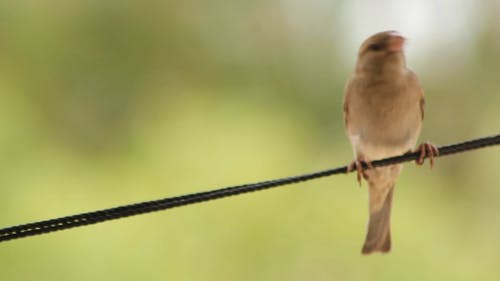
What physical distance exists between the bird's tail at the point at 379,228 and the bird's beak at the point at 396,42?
1.96 ft

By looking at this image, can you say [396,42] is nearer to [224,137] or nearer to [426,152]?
[426,152]

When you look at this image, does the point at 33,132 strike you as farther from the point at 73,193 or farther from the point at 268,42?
the point at 268,42

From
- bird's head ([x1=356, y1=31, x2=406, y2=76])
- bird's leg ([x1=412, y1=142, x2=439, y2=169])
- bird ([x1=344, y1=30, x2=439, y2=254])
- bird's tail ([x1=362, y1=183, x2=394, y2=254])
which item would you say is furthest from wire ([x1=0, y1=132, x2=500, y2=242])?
bird's tail ([x1=362, y1=183, x2=394, y2=254])

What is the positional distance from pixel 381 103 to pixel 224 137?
2620mm

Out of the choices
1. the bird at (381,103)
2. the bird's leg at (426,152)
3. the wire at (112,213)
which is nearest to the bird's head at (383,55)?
the bird at (381,103)

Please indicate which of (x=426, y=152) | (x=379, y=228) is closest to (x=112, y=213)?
(x=426, y=152)

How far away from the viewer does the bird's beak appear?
3113mm

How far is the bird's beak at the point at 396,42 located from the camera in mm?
3113

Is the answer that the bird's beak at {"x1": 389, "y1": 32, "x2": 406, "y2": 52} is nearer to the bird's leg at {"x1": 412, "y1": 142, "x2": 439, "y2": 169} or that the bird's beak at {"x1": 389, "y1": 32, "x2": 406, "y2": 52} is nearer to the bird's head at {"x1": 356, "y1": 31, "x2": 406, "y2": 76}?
the bird's head at {"x1": 356, "y1": 31, "x2": 406, "y2": 76}

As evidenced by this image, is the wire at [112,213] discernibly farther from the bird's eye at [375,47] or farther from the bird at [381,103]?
the bird's eye at [375,47]

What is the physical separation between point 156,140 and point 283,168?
1006mm

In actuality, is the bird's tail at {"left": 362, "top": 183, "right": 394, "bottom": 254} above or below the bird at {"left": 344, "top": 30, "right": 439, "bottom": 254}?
below

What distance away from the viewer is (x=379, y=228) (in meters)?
3.54

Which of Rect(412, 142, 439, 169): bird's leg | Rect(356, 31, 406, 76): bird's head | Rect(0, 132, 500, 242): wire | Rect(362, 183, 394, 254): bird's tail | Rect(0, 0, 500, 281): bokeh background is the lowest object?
Rect(0, 0, 500, 281): bokeh background
